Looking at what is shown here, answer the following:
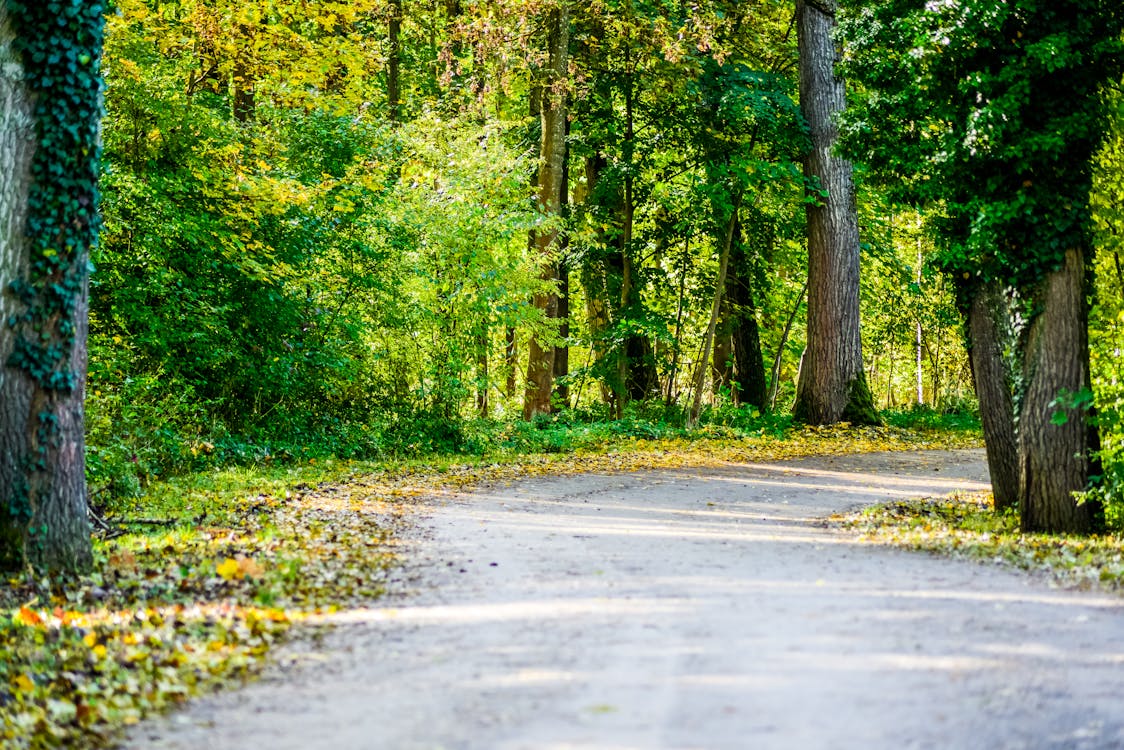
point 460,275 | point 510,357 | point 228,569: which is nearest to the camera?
point 228,569

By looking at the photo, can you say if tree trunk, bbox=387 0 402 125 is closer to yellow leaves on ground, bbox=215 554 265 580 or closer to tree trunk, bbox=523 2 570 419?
tree trunk, bbox=523 2 570 419

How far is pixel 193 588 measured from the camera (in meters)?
7.84

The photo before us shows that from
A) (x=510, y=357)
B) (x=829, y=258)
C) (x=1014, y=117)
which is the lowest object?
(x=510, y=357)

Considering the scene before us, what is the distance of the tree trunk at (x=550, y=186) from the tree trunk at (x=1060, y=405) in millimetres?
12366

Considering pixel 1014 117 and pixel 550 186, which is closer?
pixel 1014 117

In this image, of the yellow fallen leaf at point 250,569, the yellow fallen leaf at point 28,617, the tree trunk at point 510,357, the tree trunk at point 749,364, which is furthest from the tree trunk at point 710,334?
the yellow fallen leaf at point 28,617

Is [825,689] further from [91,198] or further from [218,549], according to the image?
[91,198]

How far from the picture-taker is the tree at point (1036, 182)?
34.0ft

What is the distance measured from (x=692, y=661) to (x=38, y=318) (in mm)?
5686

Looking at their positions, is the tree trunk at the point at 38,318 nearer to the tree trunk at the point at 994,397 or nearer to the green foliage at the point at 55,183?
the green foliage at the point at 55,183

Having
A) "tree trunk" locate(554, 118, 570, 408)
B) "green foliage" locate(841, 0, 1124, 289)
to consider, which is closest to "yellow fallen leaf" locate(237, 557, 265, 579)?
"green foliage" locate(841, 0, 1124, 289)

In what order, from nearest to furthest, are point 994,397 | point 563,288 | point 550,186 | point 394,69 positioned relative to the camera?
point 994,397 < point 550,186 < point 563,288 < point 394,69

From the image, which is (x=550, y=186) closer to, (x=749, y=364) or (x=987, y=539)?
(x=749, y=364)

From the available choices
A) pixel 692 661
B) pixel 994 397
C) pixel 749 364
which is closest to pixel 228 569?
pixel 692 661
